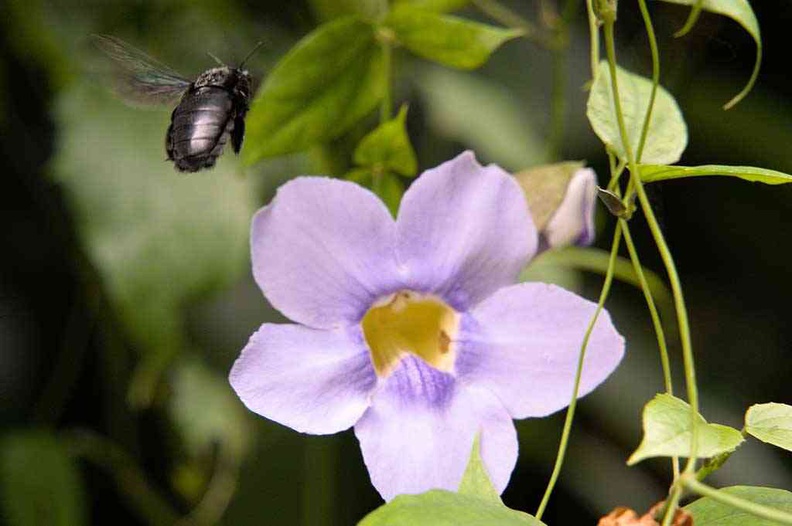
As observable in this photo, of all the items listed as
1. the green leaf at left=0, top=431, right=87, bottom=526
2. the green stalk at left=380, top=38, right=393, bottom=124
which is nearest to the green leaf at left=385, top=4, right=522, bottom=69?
the green stalk at left=380, top=38, right=393, bottom=124

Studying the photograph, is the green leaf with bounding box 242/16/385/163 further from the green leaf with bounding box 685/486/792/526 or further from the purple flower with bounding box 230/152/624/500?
the green leaf with bounding box 685/486/792/526

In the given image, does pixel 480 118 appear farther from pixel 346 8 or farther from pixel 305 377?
pixel 305 377

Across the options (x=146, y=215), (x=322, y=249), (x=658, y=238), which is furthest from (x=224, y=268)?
(x=658, y=238)

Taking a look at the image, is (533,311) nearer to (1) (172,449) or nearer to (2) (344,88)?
(2) (344,88)

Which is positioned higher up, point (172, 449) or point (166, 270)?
point (166, 270)

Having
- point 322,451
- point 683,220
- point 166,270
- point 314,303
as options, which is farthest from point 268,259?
point 683,220
